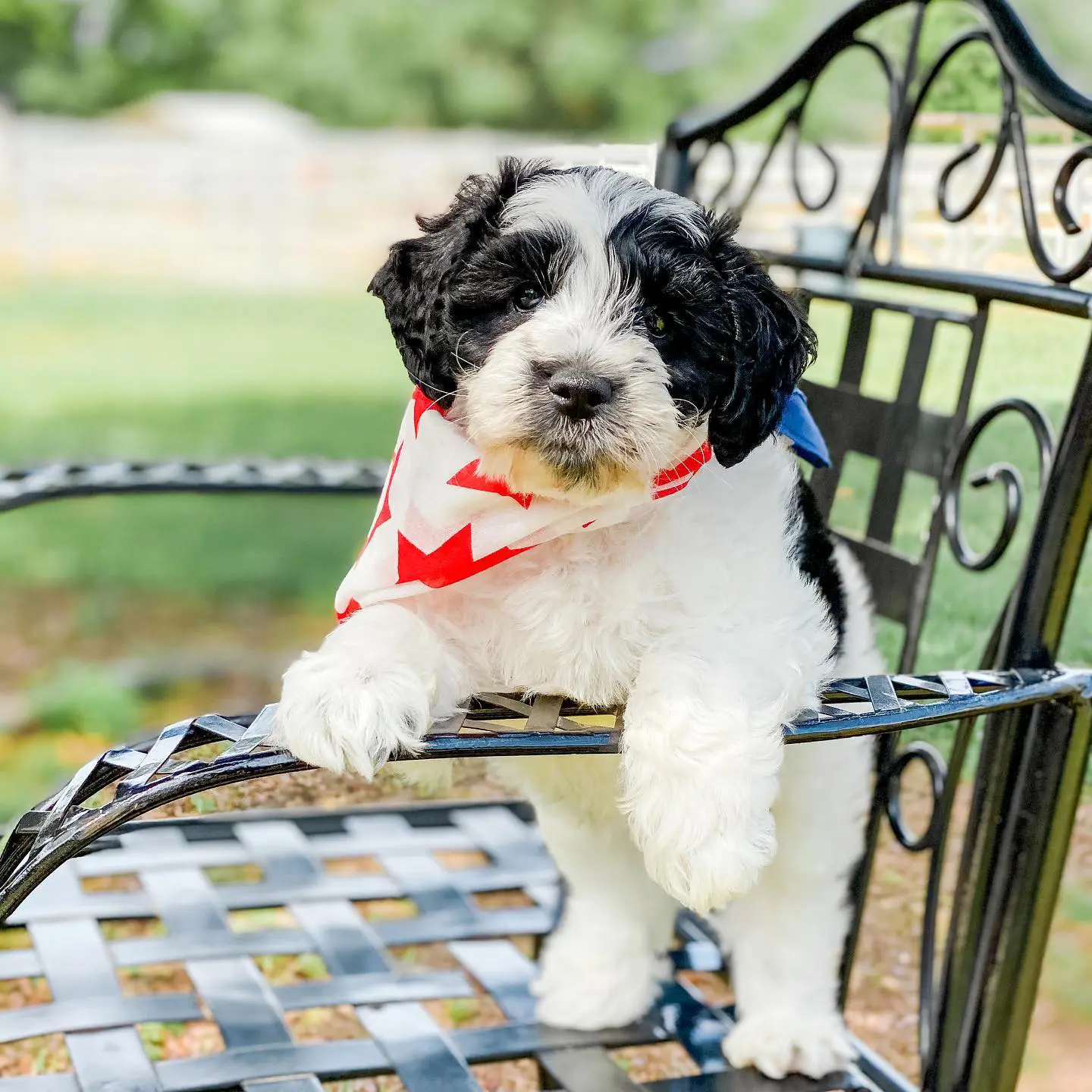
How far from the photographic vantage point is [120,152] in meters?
16.6

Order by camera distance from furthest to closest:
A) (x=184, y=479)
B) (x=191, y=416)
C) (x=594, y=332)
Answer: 1. (x=191, y=416)
2. (x=184, y=479)
3. (x=594, y=332)

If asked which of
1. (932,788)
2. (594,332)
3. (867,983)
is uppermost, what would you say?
(594,332)

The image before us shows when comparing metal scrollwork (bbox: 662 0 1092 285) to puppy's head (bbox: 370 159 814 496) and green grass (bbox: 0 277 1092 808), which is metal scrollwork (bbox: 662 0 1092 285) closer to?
green grass (bbox: 0 277 1092 808)

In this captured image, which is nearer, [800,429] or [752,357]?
[752,357]

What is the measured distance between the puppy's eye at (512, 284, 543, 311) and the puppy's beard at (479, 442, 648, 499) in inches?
8.0

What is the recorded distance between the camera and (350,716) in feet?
5.44

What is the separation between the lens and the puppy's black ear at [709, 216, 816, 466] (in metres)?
1.79

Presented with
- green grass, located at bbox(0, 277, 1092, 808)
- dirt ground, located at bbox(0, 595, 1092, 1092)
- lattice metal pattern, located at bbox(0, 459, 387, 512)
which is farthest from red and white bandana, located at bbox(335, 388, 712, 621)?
lattice metal pattern, located at bbox(0, 459, 387, 512)

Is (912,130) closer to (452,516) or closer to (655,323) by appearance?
(655,323)

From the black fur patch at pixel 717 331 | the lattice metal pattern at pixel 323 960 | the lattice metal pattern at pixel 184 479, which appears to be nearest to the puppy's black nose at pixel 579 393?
the black fur patch at pixel 717 331

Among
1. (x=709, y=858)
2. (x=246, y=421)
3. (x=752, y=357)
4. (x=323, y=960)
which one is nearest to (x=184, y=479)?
(x=323, y=960)

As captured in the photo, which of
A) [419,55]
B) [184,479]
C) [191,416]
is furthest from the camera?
[419,55]

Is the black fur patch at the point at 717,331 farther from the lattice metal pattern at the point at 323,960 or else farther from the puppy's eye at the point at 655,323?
the lattice metal pattern at the point at 323,960

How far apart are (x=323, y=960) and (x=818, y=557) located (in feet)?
3.79
